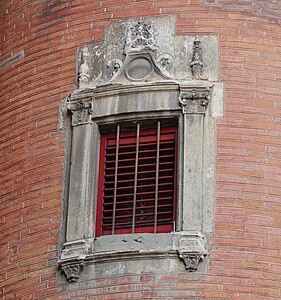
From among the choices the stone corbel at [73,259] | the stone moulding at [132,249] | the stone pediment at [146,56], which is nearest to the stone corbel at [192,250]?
the stone moulding at [132,249]

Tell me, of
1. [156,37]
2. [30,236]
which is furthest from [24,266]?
[156,37]

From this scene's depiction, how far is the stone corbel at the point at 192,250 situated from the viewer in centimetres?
2253

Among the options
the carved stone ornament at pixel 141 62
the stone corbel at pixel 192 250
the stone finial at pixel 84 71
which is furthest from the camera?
the stone finial at pixel 84 71

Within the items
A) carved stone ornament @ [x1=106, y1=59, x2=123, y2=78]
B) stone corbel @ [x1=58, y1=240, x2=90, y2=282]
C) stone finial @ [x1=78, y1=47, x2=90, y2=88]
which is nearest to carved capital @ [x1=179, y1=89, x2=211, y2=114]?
carved stone ornament @ [x1=106, y1=59, x2=123, y2=78]

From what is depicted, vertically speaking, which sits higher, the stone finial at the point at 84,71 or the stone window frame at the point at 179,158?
the stone finial at the point at 84,71

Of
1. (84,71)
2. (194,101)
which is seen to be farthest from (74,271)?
(84,71)

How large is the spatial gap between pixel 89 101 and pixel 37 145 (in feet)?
3.56

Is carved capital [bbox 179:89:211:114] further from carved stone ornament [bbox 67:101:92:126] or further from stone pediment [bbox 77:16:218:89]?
carved stone ornament [bbox 67:101:92:126]

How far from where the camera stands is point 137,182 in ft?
77.1

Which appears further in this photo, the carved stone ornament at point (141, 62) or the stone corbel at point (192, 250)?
the carved stone ornament at point (141, 62)

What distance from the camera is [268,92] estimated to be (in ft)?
77.5

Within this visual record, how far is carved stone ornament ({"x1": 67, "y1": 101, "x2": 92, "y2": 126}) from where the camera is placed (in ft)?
78.4

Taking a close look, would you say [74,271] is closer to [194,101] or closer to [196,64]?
[194,101]

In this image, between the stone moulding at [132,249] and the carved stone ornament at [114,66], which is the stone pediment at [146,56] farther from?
the stone moulding at [132,249]
